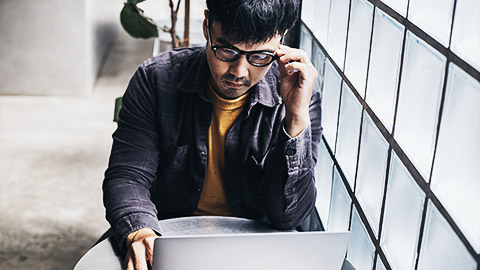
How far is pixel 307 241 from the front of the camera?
3.67 feet

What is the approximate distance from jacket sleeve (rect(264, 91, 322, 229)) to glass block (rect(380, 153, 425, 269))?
288mm

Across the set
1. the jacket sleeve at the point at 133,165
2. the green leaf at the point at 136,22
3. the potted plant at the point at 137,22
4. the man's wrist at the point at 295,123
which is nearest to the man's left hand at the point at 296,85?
the man's wrist at the point at 295,123

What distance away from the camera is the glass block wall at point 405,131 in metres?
0.93

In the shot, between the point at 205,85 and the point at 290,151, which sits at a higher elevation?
the point at 205,85

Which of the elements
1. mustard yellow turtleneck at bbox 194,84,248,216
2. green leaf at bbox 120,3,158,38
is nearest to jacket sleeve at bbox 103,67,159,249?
mustard yellow turtleneck at bbox 194,84,248,216

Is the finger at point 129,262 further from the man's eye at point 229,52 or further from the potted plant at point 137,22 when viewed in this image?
the potted plant at point 137,22

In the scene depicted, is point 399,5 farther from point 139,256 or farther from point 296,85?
point 139,256

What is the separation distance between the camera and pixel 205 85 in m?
1.60

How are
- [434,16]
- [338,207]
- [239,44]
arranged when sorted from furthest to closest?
[338,207] → [239,44] → [434,16]

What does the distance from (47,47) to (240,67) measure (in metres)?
2.77

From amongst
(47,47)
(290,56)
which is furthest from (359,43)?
(47,47)

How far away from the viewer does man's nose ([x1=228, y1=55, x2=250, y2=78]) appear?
1399mm

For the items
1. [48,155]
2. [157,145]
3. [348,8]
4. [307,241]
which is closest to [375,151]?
[307,241]

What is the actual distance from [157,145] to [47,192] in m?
1.46
